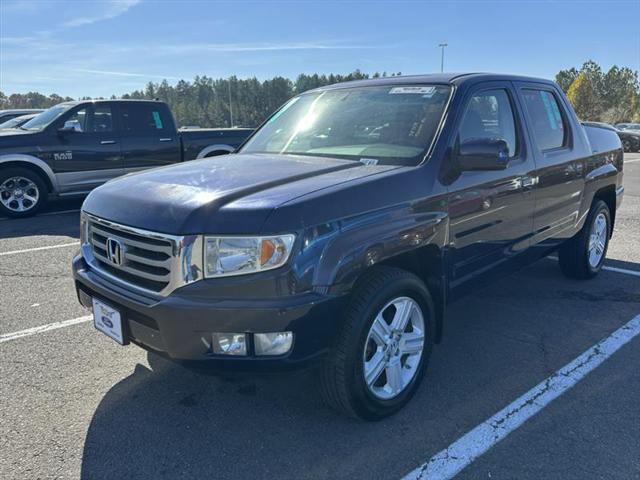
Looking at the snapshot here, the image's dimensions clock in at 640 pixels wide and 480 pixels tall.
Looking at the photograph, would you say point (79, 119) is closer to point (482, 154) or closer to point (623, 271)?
point (482, 154)

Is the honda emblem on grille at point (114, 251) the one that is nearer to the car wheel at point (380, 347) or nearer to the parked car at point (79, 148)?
the car wheel at point (380, 347)

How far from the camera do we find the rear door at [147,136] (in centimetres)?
931

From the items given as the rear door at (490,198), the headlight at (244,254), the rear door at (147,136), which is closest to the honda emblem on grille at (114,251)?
the headlight at (244,254)

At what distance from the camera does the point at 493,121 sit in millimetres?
3750

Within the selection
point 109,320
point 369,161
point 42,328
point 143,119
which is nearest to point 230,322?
point 109,320

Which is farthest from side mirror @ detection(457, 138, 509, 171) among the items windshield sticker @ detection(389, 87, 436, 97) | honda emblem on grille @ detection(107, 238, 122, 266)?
honda emblem on grille @ detection(107, 238, 122, 266)

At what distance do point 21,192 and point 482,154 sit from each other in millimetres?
8017

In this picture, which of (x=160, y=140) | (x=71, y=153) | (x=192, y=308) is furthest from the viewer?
(x=160, y=140)

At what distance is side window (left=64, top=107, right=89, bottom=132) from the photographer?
8771mm

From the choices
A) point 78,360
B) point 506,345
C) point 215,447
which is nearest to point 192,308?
point 215,447

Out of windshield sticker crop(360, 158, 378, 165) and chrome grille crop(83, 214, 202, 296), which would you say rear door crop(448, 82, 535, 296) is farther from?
chrome grille crop(83, 214, 202, 296)

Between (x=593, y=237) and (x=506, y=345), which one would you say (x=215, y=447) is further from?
(x=593, y=237)

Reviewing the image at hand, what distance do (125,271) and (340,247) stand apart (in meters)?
1.14

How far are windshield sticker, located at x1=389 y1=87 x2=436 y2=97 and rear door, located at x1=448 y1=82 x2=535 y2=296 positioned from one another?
0.82 ft
